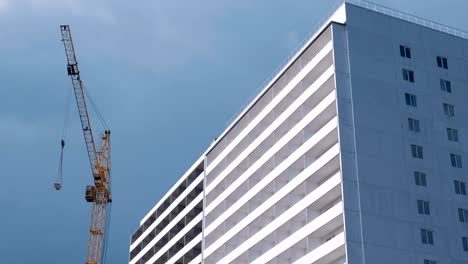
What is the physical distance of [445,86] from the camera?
→ 9712cm

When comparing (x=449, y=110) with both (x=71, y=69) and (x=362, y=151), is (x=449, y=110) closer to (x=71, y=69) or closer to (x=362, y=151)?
(x=362, y=151)

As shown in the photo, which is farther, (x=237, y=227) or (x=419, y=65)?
(x=237, y=227)

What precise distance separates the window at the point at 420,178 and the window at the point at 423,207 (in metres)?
2.31

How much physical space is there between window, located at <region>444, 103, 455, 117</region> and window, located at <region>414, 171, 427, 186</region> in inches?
392

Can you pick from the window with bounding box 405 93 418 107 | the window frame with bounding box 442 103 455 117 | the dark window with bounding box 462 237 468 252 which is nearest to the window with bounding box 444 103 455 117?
the window frame with bounding box 442 103 455 117

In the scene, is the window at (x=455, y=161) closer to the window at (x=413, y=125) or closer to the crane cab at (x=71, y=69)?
the window at (x=413, y=125)

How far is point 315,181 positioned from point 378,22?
22.0m

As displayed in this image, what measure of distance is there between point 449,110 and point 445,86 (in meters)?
3.44

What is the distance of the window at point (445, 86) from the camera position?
96.9 meters

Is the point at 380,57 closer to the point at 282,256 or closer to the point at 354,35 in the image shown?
the point at 354,35

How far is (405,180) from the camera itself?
88562mm

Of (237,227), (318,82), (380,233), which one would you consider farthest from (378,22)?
(237,227)

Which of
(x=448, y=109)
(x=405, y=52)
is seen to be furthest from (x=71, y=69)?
(x=448, y=109)

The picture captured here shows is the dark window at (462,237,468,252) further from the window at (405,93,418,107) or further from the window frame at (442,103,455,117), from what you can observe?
the window at (405,93,418,107)
